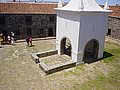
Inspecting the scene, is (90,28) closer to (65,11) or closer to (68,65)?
(65,11)

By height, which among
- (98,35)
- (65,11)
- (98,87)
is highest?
(65,11)

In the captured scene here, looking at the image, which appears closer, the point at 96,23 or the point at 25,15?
the point at 96,23

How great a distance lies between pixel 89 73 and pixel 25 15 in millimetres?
16720

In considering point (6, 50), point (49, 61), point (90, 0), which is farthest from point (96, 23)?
point (6, 50)

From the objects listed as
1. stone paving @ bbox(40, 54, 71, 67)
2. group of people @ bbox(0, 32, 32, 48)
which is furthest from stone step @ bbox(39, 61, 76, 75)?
group of people @ bbox(0, 32, 32, 48)

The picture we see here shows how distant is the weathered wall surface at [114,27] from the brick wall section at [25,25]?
35.5 ft

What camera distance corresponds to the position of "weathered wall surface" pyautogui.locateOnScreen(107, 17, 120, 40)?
27247 millimetres

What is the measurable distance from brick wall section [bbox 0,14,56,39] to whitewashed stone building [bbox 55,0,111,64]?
9736mm

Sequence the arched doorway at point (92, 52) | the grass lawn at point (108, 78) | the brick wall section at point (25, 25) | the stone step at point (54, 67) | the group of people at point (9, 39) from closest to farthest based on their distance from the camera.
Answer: the grass lawn at point (108, 78), the stone step at point (54, 67), the arched doorway at point (92, 52), the group of people at point (9, 39), the brick wall section at point (25, 25)

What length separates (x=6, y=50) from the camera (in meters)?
21.9

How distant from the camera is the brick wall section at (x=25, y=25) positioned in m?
26.2

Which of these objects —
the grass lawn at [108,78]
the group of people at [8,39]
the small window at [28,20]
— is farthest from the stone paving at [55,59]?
the small window at [28,20]

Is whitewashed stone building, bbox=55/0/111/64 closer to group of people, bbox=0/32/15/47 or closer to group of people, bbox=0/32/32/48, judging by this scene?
group of people, bbox=0/32/32/48

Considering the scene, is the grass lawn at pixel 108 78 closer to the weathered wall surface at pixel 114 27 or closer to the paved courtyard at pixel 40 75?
the paved courtyard at pixel 40 75
